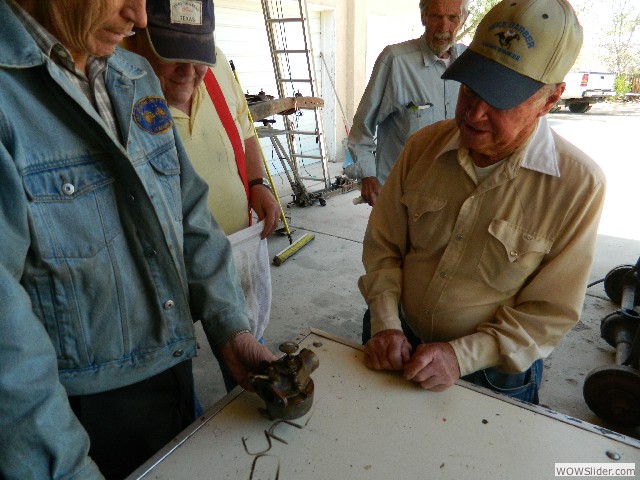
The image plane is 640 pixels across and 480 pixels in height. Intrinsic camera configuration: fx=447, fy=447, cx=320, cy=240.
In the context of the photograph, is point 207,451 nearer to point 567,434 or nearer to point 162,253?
point 162,253

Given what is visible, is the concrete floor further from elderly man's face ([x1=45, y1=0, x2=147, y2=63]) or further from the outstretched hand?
elderly man's face ([x1=45, y1=0, x2=147, y2=63])

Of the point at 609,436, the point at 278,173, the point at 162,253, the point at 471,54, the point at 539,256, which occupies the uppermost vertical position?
the point at 471,54

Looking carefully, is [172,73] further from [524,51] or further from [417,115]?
[417,115]

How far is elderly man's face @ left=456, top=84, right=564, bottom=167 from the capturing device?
124 cm

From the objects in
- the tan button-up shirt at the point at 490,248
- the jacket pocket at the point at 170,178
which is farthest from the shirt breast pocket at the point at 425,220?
the jacket pocket at the point at 170,178

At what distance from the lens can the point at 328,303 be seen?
3.51m

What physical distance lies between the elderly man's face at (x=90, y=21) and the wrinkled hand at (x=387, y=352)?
0.98 meters

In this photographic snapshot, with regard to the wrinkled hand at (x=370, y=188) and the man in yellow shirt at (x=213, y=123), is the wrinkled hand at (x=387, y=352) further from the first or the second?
the wrinkled hand at (x=370, y=188)

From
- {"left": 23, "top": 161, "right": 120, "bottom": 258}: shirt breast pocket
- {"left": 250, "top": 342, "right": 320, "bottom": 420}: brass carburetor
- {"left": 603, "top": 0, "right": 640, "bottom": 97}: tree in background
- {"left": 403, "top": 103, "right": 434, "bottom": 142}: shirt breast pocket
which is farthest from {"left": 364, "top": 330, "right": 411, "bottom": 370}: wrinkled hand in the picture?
{"left": 603, "top": 0, "right": 640, "bottom": 97}: tree in background

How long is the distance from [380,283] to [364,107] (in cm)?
168

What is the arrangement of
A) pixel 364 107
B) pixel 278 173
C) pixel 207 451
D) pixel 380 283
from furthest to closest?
pixel 278 173, pixel 364 107, pixel 380 283, pixel 207 451

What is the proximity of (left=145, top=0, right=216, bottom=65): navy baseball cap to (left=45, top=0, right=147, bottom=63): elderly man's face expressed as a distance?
43 centimetres

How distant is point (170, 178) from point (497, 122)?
2.92 ft

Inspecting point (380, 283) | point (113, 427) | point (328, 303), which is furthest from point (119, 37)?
point (328, 303)
